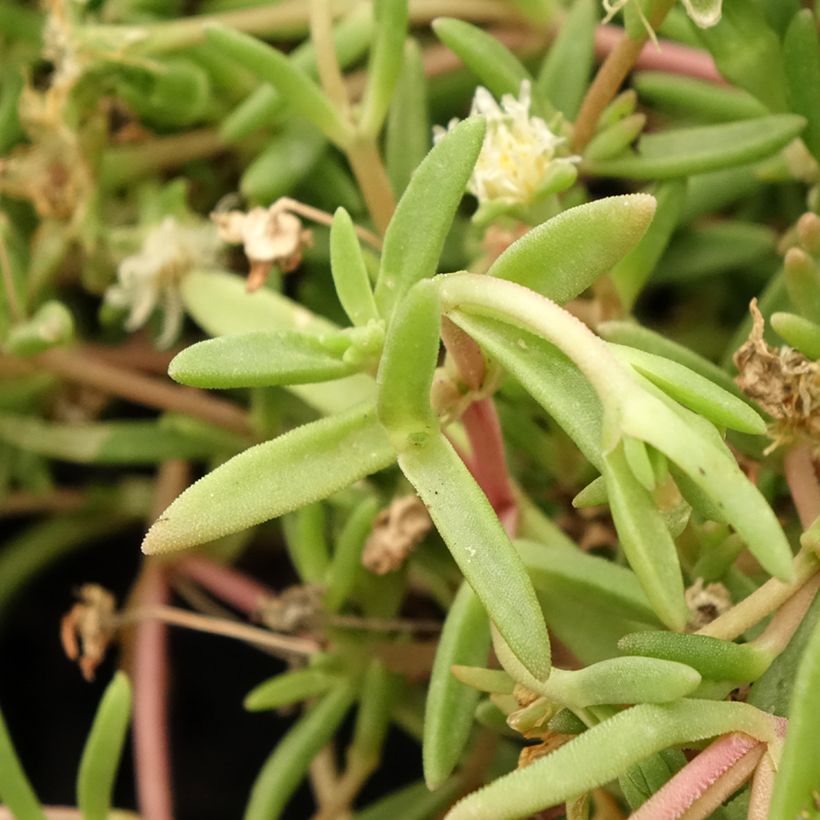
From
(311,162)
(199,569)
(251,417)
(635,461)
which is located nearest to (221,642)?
(199,569)

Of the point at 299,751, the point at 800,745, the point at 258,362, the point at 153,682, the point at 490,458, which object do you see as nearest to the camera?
the point at 800,745

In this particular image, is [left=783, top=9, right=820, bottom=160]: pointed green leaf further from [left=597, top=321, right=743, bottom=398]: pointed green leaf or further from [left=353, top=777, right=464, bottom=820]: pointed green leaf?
[left=353, top=777, right=464, bottom=820]: pointed green leaf

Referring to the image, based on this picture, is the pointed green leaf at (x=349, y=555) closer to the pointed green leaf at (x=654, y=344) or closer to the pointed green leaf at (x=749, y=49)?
the pointed green leaf at (x=654, y=344)

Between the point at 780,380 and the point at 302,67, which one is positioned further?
the point at 302,67

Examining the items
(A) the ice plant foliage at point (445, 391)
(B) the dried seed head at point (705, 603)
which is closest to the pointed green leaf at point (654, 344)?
(A) the ice plant foliage at point (445, 391)

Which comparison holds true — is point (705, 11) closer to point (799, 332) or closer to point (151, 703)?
point (799, 332)

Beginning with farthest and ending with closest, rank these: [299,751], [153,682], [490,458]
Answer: [153,682], [299,751], [490,458]

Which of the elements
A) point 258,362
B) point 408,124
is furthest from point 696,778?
point 408,124
